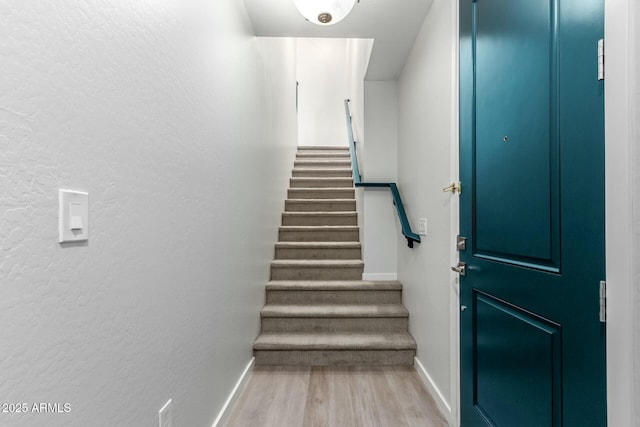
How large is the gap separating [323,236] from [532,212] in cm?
248

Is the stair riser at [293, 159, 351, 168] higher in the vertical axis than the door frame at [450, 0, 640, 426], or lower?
higher

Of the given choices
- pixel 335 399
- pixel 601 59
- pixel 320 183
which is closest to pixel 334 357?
pixel 335 399

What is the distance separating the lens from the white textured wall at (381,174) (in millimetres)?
2811

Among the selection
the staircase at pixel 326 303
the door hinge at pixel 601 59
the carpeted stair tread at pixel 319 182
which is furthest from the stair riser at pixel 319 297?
the door hinge at pixel 601 59

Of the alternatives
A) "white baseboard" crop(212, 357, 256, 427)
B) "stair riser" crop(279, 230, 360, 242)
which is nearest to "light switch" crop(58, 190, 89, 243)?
"white baseboard" crop(212, 357, 256, 427)

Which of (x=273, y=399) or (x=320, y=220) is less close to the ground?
(x=320, y=220)

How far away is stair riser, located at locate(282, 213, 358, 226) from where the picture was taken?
3574mm

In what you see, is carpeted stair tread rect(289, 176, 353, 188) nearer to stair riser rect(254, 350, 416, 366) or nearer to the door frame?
stair riser rect(254, 350, 416, 366)

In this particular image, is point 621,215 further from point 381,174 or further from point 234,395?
point 381,174

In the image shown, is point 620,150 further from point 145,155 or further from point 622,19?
point 145,155

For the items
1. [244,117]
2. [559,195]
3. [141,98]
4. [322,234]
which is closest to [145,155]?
[141,98]

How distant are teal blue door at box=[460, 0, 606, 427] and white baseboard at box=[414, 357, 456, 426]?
181 millimetres

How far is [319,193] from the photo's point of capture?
397 centimetres

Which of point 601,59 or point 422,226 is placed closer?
point 601,59
